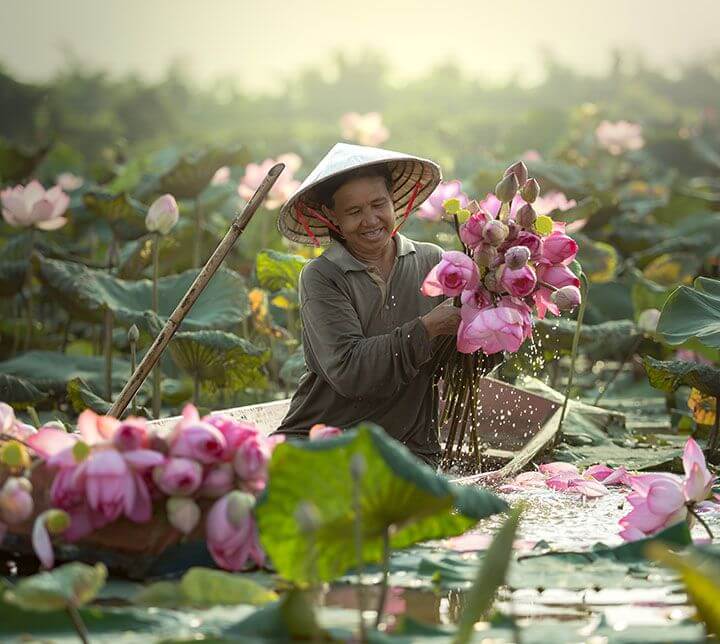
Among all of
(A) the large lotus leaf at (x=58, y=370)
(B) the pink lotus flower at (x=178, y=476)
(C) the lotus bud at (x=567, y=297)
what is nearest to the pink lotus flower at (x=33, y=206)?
(A) the large lotus leaf at (x=58, y=370)

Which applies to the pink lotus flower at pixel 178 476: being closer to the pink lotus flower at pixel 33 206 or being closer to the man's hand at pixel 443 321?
the man's hand at pixel 443 321

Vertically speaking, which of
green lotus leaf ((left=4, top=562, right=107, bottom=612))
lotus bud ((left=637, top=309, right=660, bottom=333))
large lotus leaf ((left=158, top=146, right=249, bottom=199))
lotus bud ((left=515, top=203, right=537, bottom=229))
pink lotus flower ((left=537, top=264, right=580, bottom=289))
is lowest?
green lotus leaf ((left=4, top=562, right=107, bottom=612))

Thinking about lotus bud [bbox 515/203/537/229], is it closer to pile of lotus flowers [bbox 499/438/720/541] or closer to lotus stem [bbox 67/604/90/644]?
pile of lotus flowers [bbox 499/438/720/541]

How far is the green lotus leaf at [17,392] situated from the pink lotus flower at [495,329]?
5.22 feet

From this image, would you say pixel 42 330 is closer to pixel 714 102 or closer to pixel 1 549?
pixel 1 549

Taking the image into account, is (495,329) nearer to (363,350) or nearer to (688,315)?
(363,350)

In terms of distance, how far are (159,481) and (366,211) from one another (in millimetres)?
1306

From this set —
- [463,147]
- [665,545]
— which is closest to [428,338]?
[665,545]

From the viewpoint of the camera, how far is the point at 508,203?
267 cm

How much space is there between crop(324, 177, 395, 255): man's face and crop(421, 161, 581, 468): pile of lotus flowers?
Answer: 314 mm

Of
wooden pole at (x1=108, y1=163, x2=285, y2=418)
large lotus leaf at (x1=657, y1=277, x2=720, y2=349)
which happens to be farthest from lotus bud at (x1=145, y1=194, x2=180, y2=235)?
large lotus leaf at (x1=657, y1=277, x2=720, y2=349)

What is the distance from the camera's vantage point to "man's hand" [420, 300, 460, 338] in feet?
8.98

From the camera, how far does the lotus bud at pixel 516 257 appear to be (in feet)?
8.22

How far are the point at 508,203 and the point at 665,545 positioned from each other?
0.93 metres
